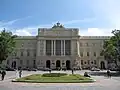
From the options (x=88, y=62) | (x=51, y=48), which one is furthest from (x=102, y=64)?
(x=51, y=48)

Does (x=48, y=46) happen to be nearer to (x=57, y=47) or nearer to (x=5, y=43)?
(x=57, y=47)

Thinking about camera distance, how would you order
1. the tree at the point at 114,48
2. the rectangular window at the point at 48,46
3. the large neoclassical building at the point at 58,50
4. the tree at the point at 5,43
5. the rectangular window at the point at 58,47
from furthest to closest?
1. the rectangular window at the point at 48,46
2. the rectangular window at the point at 58,47
3. the large neoclassical building at the point at 58,50
4. the tree at the point at 114,48
5. the tree at the point at 5,43

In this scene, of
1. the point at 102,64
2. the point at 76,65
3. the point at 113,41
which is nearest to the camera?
the point at 113,41

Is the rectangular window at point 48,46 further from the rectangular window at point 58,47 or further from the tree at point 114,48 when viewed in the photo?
the tree at point 114,48

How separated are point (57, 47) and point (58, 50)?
1.58 m

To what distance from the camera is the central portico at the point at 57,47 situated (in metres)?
104

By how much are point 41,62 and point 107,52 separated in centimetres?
4758

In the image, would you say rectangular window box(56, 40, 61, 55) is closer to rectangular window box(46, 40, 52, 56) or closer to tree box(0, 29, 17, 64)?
rectangular window box(46, 40, 52, 56)

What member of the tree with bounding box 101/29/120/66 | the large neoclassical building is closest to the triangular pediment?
the large neoclassical building

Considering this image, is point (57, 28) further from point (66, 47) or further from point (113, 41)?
point (113, 41)

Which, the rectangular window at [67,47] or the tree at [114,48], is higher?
the rectangular window at [67,47]

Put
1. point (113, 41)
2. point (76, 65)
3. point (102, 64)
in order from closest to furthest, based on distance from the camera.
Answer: point (113, 41)
point (76, 65)
point (102, 64)

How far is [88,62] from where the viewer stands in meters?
110

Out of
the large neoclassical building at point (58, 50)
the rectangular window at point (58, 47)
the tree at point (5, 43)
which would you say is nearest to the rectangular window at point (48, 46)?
the large neoclassical building at point (58, 50)
